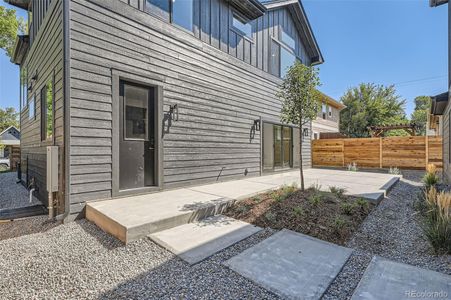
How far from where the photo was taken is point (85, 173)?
3.59 m

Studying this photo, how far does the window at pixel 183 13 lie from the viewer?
512 cm

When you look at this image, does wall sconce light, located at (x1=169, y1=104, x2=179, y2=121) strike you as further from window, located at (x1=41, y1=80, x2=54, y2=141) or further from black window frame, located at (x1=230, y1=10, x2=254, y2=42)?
black window frame, located at (x1=230, y1=10, x2=254, y2=42)

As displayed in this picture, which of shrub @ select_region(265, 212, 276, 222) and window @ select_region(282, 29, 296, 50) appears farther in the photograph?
window @ select_region(282, 29, 296, 50)

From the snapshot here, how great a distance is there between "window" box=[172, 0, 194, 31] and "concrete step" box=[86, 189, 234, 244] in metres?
3.98

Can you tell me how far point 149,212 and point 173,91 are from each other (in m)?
2.78

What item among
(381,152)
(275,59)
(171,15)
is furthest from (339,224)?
(381,152)

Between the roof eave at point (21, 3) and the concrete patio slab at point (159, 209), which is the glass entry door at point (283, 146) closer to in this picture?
the concrete patio slab at point (159, 209)

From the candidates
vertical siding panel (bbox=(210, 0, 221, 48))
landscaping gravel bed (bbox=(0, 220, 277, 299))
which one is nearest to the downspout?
landscaping gravel bed (bbox=(0, 220, 277, 299))

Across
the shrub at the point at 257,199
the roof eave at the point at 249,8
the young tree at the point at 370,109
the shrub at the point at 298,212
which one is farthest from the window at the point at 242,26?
the young tree at the point at 370,109

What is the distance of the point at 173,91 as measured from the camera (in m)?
4.91

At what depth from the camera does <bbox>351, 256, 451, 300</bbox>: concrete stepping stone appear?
5.78ft

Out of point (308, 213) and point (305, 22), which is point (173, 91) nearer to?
point (308, 213)

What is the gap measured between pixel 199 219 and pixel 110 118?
2320mm

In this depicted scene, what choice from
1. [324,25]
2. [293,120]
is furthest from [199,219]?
[324,25]
